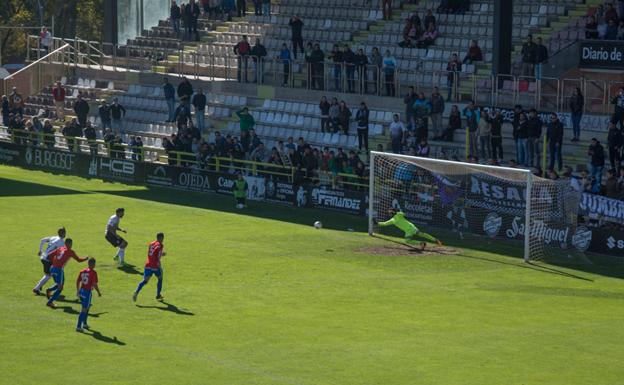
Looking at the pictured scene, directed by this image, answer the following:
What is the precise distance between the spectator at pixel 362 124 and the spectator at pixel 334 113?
1533mm

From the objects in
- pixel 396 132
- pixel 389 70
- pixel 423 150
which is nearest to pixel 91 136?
pixel 389 70

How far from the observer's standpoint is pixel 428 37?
51.6 m

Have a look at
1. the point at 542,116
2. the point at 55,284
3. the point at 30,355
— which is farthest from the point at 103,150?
the point at 30,355

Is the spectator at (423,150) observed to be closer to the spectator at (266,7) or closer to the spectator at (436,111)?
the spectator at (436,111)

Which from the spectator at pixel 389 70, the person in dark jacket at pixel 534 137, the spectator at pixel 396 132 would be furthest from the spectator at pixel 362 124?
the person in dark jacket at pixel 534 137

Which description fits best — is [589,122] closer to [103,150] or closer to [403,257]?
[403,257]

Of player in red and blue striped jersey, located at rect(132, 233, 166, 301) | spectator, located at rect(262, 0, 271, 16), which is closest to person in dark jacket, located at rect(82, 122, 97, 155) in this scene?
spectator, located at rect(262, 0, 271, 16)

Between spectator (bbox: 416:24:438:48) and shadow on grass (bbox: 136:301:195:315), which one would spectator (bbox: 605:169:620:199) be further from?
spectator (bbox: 416:24:438:48)

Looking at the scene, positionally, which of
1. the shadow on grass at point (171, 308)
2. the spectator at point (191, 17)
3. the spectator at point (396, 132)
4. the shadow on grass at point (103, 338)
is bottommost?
the shadow on grass at point (103, 338)

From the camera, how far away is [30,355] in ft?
87.2

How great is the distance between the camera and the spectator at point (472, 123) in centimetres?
4441

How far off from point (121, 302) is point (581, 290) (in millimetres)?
11048

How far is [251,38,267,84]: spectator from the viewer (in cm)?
5534

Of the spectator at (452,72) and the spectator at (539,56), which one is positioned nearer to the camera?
the spectator at (539,56)
